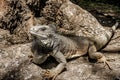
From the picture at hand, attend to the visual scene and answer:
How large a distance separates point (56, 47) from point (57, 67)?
0.37 metres

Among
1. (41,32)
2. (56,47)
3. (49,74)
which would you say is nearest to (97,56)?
(56,47)

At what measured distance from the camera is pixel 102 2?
9609 mm

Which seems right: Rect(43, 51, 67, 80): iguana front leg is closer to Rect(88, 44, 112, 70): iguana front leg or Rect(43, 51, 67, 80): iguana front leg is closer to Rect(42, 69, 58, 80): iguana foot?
Rect(42, 69, 58, 80): iguana foot

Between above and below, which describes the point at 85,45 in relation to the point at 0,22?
below

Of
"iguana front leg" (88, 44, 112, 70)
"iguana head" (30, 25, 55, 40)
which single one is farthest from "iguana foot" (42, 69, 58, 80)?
"iguana front leg" (88, 44, 112, 70)

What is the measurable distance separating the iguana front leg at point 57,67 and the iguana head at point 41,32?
0.39 m

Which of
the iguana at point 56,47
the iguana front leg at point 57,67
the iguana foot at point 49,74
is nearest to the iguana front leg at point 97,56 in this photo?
the iguana at point 56,47

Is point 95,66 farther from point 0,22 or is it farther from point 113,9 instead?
point 113,9

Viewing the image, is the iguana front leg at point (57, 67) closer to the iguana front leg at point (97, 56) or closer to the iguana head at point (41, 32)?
the iguana head at point (41, 32)

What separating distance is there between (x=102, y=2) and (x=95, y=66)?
4301 mm

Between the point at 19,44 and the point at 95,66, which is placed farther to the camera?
the point at 19,44

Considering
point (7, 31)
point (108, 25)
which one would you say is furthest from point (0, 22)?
point (108, 25)

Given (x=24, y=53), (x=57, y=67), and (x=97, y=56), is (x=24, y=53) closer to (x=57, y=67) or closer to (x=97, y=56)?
(x=57, y=67)

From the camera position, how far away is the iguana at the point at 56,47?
5.25 meters
